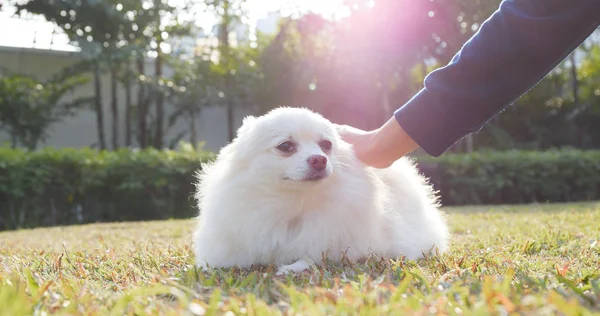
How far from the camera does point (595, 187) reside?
11.6 meters

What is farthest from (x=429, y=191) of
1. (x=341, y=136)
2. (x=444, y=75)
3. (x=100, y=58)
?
(x=100, y=58)

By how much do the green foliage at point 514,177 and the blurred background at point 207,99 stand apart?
0.03 metres

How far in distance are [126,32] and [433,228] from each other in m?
12.4

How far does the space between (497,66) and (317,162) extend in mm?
960

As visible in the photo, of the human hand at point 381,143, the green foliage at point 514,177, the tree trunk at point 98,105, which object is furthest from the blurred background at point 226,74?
the human hand at point 381,143

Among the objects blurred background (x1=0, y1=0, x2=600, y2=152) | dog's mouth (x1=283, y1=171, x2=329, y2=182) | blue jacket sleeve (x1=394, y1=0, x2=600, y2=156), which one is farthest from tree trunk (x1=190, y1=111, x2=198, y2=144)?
blue jacket sleeve (x1=394, y1=0, x2=600, y2=156)

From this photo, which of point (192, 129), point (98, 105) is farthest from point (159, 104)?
point (98, 105)

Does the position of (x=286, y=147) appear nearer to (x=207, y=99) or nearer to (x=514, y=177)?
(x=514, y=177)

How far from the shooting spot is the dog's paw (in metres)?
2.74

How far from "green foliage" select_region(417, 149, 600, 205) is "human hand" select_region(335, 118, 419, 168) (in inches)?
291

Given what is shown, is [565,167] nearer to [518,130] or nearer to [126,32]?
[518,130]

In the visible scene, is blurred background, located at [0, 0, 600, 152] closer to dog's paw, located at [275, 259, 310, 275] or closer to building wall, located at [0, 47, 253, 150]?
building wall, located at [0, 47, 253, 150]

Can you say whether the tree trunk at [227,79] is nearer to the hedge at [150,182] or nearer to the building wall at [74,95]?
the building wall at [74,95]

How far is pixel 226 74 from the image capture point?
16953 mm
